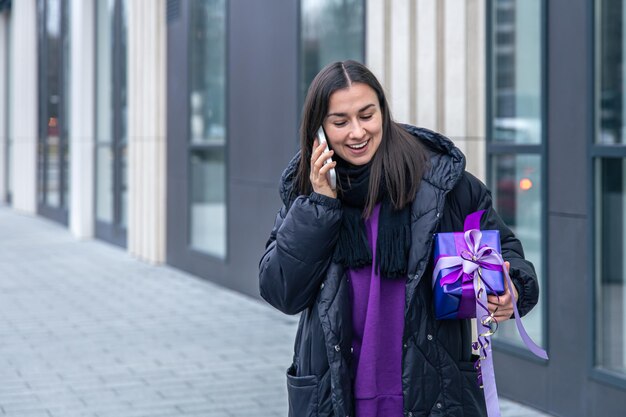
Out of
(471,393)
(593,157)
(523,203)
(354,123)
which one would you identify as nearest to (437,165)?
(354,123)

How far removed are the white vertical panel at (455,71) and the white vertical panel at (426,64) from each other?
109 millimetres

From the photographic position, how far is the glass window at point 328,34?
890cm

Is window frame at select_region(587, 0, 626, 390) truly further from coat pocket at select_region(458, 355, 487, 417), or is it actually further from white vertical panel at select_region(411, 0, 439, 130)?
coat pocket at select_region(458, 355, 487, 417)

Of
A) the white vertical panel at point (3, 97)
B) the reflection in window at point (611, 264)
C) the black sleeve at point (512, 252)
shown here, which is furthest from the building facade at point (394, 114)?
the white vertical panel at point (3, 97)

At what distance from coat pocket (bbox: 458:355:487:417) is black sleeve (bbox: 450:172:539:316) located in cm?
21

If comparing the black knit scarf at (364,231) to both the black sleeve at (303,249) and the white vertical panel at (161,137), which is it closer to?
the black sleeve at (303,249)

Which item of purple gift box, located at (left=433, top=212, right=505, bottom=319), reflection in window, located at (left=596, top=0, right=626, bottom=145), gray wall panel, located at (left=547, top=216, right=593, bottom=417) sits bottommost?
gray wall panel, located at (left=547, top=216, right=593, bottom=417)

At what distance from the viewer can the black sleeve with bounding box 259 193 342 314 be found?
9.59ft

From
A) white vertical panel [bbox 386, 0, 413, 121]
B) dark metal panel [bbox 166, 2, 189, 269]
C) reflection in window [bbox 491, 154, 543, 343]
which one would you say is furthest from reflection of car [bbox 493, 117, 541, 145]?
dark metal panel [bbox 166, 2, 189, 269]

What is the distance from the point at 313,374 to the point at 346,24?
646 centimetres

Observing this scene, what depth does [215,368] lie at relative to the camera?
24.6 ft

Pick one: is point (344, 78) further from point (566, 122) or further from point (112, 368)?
point (112, 368)

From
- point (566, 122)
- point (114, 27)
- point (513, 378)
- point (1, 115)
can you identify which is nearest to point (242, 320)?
point (513, 378)

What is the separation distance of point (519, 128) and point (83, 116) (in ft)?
39.8
